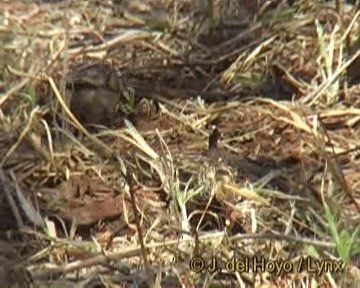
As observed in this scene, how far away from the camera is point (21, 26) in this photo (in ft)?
9.73

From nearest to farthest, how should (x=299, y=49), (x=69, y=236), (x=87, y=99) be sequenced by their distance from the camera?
1. (x=69, y=236)
2. (x=87, y=99)
3. (x=299, y=49)

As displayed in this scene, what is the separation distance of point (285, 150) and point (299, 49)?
0.52 m

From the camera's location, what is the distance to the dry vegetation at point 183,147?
1991mm

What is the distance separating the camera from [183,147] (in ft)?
7.91

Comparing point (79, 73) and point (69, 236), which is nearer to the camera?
point (69, 236)

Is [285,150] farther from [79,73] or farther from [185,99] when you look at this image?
[79,73]

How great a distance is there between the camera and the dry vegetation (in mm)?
1991

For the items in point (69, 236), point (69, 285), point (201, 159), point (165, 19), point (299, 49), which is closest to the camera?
point (69, 285)

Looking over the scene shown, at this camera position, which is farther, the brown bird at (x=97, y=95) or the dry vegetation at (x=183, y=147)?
the brown bird at (x=97, y=95)

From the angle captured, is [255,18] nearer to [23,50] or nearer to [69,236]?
[23,50]

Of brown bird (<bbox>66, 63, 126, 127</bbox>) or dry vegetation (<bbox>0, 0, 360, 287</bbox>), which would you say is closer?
dry vegetation (<bbox>0, 0, 360, 287</bbox>)

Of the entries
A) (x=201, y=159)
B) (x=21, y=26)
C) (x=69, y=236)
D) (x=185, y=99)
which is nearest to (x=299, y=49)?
(x=185, y=99)

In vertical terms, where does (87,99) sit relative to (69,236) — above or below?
above

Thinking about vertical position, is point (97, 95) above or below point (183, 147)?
above
